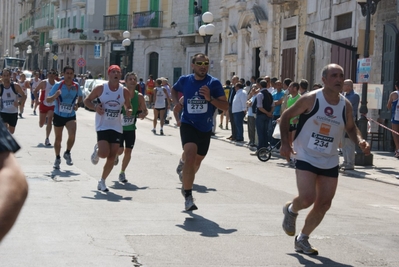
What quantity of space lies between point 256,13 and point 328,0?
278 inches

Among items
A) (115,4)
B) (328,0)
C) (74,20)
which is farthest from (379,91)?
(74,20)

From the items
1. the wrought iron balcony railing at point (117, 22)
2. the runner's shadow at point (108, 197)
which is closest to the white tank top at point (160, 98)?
the runner's shadow at point (108, 197)

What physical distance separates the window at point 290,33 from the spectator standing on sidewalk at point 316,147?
77.8ft

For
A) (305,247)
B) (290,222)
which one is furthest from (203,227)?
(305,247)

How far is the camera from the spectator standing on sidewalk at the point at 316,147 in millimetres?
7246

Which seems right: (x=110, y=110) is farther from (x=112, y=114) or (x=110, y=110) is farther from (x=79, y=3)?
(x=79, y=3)

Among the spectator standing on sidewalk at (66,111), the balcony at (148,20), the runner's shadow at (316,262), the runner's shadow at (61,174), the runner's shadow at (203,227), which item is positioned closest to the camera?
the runner's shadow at (316,262)

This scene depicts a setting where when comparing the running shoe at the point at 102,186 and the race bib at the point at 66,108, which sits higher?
the race bib at the point at 66,108

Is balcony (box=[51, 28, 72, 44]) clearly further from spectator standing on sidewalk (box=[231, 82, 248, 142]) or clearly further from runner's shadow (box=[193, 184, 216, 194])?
runner's shadow (box=[193, 184, 216, 194])

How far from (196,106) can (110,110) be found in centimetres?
224

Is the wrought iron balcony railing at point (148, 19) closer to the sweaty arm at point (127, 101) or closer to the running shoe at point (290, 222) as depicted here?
the sweaty arm at point (127, 101)

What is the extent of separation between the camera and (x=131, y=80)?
1252cm

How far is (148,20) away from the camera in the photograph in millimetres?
51406

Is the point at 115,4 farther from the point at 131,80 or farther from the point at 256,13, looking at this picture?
the point at 131,80
